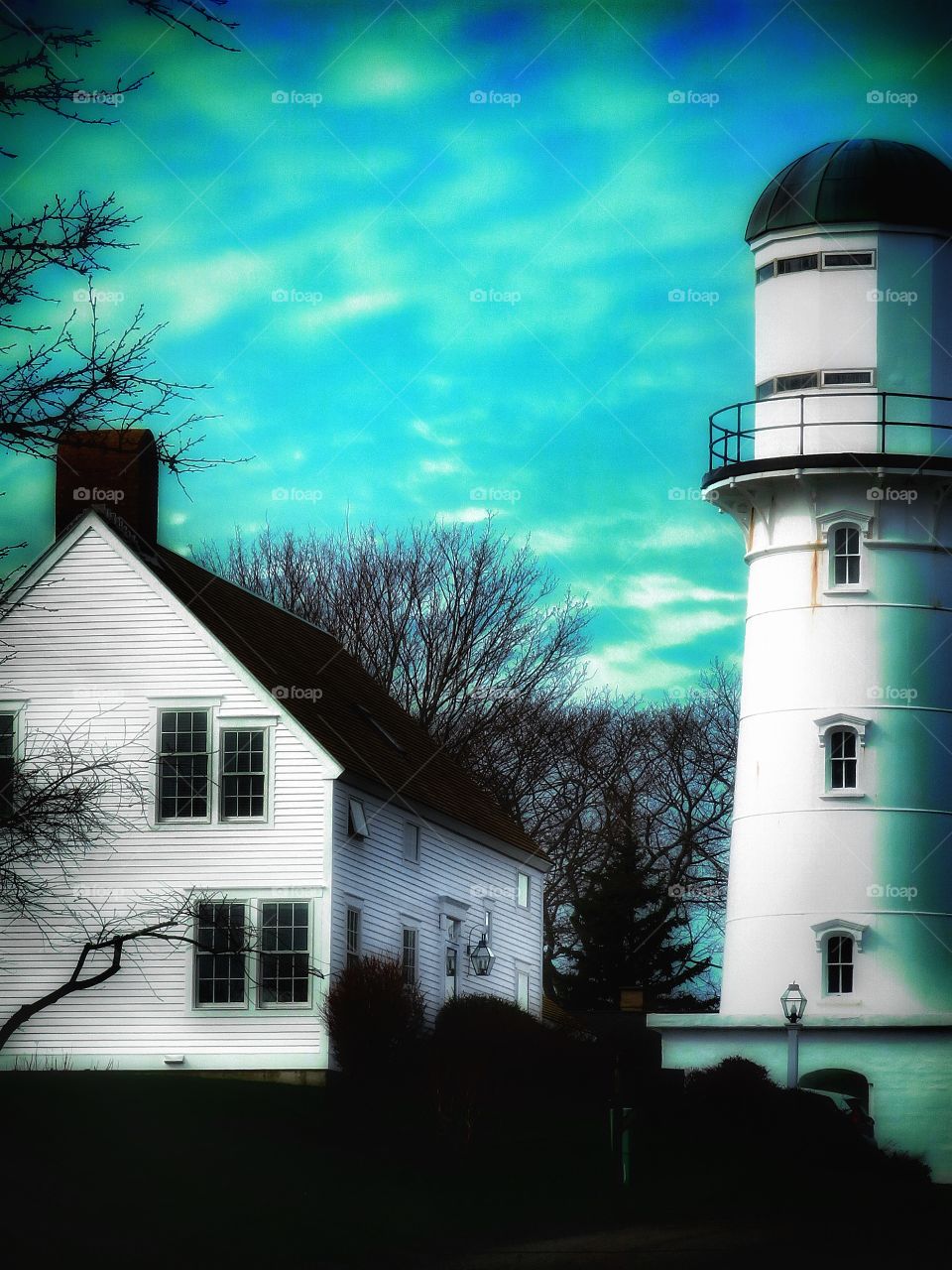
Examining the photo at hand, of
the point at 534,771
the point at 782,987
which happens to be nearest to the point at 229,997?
the point at 782,987

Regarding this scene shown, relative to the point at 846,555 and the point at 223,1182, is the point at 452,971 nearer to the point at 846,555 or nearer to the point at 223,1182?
the point at 846,555

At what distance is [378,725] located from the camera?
37188mm

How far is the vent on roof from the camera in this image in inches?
1449

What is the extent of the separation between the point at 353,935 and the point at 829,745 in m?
9.47

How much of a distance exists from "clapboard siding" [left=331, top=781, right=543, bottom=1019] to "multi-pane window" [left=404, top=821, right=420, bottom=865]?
16 centimetres

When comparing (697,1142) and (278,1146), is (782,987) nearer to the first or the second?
(697,1142)

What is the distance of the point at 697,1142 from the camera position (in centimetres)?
3062

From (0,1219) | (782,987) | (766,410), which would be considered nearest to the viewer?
(0,1219)

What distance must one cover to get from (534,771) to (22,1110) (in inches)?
1226

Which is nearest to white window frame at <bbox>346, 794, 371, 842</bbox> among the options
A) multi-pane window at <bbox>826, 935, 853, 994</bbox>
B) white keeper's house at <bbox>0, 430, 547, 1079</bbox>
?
white keeper's house at <bbox>0, 430, 547, 1079</bbox>

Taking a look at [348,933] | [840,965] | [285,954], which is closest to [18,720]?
[285,954]

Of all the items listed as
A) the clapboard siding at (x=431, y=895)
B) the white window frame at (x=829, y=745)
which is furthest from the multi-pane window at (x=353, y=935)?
the white window frame at (x=829, y=745)

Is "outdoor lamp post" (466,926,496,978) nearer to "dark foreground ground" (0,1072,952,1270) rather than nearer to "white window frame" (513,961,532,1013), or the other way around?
"white window frame" (513,961,532,1013)

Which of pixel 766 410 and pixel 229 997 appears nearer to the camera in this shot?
pixel 229 997
